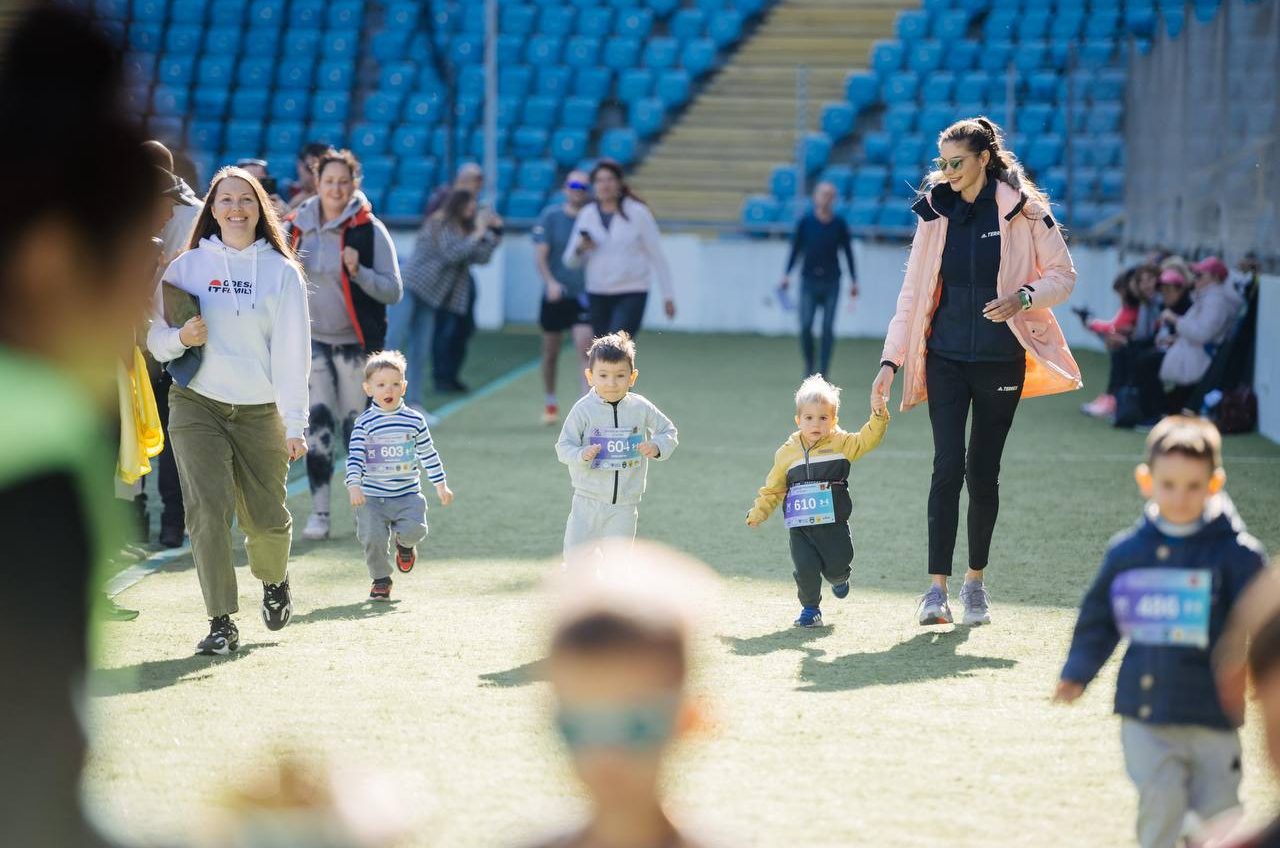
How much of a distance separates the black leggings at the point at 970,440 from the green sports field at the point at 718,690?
350 millimetres

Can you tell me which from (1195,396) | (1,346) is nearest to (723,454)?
(1195,396)

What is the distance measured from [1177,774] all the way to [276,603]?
3.75m

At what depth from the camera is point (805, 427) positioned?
273 inches

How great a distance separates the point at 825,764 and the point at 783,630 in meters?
1.84

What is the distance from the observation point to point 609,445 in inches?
279

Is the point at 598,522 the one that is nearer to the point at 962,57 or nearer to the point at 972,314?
the point at 972,314

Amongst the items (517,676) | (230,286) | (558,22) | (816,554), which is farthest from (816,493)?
(558,22)

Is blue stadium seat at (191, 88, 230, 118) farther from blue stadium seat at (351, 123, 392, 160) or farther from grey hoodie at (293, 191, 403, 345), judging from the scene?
grey hoodie at (293, 191, 403, 345)

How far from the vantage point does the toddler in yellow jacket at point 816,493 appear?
22.6ft

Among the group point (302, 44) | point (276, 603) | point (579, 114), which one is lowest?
point (276, 603)

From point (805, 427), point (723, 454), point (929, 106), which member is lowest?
point (723, 454)

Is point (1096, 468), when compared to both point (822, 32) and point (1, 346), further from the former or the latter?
point (822, 32)

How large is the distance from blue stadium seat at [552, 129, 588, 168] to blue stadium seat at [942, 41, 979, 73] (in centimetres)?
522

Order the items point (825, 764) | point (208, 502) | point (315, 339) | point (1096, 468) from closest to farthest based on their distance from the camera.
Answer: point (825, 764), point (208, 502), point (315, 339), point (1096, 468)
